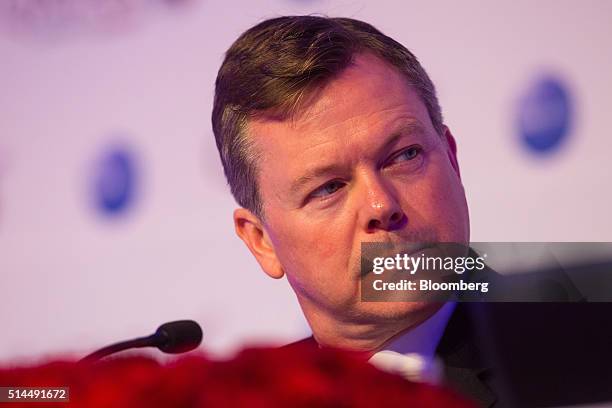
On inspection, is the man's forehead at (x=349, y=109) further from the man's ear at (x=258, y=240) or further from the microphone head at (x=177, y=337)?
the microphone head at (x=177, y=337)

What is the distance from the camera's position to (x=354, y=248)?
1.43m

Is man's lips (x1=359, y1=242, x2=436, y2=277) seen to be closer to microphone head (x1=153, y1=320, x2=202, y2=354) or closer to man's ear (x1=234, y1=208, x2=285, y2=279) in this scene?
man's ear (x1=234, y1=208, x2=285, y2=279)

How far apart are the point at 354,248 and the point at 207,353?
0.82m

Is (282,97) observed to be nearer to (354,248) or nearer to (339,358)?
(354,248)

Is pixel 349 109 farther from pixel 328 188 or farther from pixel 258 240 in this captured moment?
pixel 258 240

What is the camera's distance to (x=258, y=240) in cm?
163

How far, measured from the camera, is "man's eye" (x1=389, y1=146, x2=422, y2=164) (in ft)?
4.75

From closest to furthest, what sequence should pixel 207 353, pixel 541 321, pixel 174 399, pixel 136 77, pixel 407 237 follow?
pixel 174 399 < pixel 207 353 < pixel 407 237 < pixel 541 321 < pixel 136 77

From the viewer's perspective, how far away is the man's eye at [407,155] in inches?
57.0

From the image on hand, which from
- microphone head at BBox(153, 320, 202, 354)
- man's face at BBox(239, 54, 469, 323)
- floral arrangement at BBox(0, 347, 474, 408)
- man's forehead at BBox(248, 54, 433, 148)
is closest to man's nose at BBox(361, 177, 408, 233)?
man's face at BBox(239, 54, 469, 323)

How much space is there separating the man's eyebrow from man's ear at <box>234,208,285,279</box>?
0.17 metres

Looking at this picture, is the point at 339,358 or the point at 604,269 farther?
the point at 604,269

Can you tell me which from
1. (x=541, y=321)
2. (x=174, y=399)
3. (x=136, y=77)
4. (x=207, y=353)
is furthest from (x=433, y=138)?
(x=174, y=399)

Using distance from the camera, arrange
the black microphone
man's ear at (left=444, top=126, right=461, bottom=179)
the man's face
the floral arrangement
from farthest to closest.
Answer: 1. man's ear at (left=444, top=126, right=461, bottom=179)
2. the man's face
3. the black microphone
4. the floral arrangement
